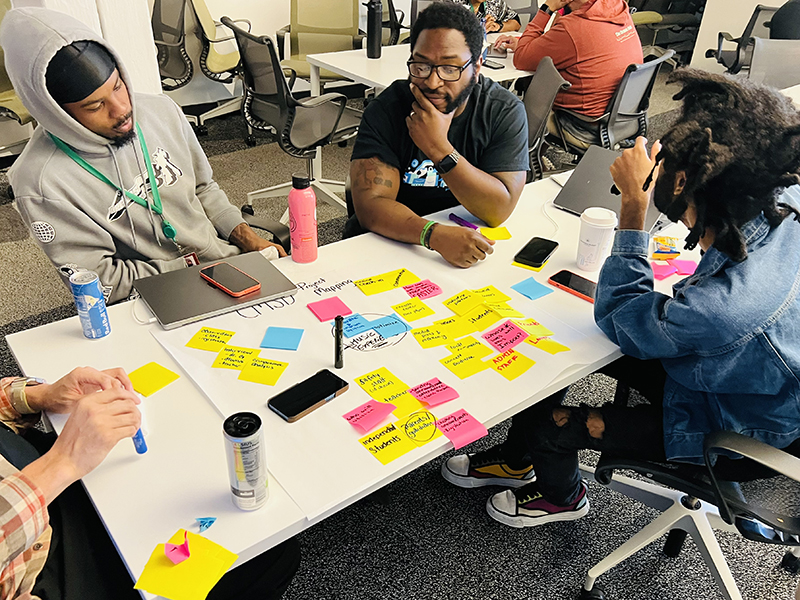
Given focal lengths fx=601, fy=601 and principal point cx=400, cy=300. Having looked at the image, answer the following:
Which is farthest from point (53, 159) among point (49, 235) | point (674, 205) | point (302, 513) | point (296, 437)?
point (674, 205)

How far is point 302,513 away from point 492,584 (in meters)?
0.90

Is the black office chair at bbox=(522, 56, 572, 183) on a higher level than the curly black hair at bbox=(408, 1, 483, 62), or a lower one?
lower

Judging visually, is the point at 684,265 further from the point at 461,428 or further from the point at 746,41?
the point at 746,41

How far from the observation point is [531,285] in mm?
1568

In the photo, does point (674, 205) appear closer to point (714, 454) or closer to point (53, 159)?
point (714, 454)

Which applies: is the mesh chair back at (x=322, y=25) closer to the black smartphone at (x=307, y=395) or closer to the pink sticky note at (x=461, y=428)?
the black smartphone at (x=307, y=395)

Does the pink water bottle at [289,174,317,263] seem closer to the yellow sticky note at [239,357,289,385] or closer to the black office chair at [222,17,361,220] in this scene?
the yellow sticky note at [239,357,289,385]

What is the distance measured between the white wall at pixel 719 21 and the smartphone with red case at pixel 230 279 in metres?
5.94

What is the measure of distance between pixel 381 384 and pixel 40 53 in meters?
1.10

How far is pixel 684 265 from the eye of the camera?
5.52 feet

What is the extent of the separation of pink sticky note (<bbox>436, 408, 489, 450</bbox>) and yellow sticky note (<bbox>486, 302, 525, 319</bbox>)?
0.36 meters

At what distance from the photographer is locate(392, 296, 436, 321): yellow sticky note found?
1.42 m

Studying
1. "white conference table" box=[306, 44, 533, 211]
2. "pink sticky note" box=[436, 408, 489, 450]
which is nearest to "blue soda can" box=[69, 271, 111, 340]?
"pink sticky note" box=[436, 408, 489, 450]

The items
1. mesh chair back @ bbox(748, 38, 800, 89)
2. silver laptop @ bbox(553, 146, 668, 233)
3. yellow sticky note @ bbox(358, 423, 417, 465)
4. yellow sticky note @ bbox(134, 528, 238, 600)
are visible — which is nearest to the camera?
yellow sticky note @ bbox(134, 528, 238, 600)
